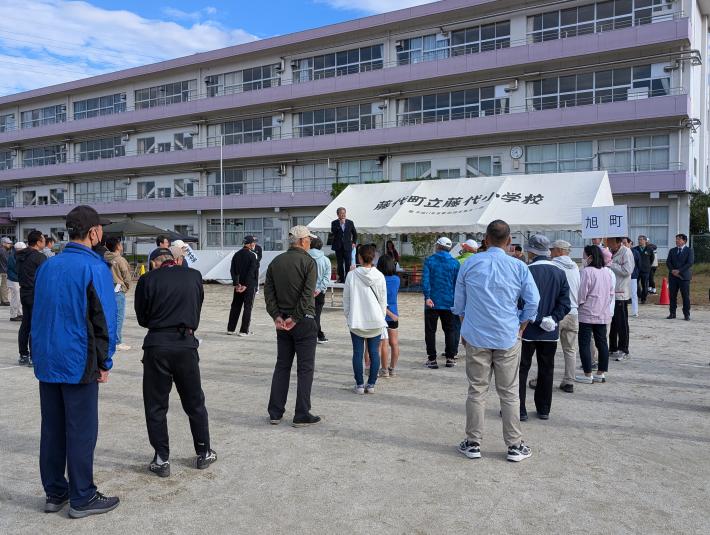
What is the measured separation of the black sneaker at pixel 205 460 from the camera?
15.2 ft

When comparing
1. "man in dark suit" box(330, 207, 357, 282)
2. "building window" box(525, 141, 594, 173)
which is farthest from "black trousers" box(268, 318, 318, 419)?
"building window" box(525, 141, 594, 173)

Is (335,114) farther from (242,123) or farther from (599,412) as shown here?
(599,412)

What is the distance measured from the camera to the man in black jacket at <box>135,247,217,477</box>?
4.48 m

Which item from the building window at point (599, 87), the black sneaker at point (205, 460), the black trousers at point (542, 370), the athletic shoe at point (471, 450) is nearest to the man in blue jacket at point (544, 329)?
the black trousers at point (542, 370)

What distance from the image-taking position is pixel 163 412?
4.55 m

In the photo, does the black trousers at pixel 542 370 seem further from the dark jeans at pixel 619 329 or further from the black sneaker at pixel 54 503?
the black sneaker at pixel 54 503

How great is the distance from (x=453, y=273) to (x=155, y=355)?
16.4ft

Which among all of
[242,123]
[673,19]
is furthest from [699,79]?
[242,123]

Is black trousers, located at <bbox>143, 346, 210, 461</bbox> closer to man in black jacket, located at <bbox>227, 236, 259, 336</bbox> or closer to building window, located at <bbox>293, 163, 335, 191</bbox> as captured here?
man in black jacket, located at <bbox>227, 236, 259, 336</bbox>

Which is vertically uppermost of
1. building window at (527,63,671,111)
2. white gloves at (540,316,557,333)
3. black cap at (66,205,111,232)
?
building window at (527,63,671,111)

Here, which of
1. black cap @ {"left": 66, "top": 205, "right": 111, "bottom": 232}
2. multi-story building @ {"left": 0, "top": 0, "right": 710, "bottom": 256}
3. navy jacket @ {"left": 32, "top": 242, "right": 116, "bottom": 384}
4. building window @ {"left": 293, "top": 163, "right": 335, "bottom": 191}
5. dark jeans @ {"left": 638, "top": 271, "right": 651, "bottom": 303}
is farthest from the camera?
building window @ {"left": 293, "top": 163, "right": 335, "bottom": 191}

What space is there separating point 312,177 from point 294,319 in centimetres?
A: 3391

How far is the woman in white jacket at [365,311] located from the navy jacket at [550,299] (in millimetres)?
1823

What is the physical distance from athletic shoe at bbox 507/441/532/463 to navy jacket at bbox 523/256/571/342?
1328mm
